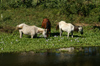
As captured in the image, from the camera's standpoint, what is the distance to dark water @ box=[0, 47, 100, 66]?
9977mm

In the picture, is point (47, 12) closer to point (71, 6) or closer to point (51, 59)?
point (71, 6)

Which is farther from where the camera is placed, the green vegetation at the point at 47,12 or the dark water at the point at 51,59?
the green vegetation at the point at 47,12

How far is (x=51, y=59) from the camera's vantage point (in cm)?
1078

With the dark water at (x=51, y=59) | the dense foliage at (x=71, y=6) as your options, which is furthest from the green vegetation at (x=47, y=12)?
the dark water at (x=51, y=59)

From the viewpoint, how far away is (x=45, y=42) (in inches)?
610

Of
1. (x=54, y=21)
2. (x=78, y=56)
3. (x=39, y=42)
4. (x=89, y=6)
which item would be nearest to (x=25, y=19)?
(x=54, y=21)

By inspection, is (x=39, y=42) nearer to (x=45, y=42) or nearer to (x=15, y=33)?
(x=45, y=42)

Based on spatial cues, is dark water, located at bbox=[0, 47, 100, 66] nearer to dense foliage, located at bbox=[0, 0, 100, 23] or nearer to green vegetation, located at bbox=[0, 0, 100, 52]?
green vegetation, located at bbox=[0, 0, 100, 52]

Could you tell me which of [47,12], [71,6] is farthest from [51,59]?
[47,12]

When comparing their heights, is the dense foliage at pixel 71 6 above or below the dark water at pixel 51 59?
above

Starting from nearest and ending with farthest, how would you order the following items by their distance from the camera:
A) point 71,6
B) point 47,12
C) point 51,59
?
point 51,59, point 71,6, point 47,12

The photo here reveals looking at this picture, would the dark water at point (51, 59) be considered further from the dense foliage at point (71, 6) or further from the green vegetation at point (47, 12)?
the dense foliage at point (71, 6)

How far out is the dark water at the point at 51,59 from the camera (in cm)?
998

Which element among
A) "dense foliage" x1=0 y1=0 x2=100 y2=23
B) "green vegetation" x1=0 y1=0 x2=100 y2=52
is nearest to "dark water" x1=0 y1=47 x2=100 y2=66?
"green vegetation" x1=0 y1=0 x2=100 y2=52
